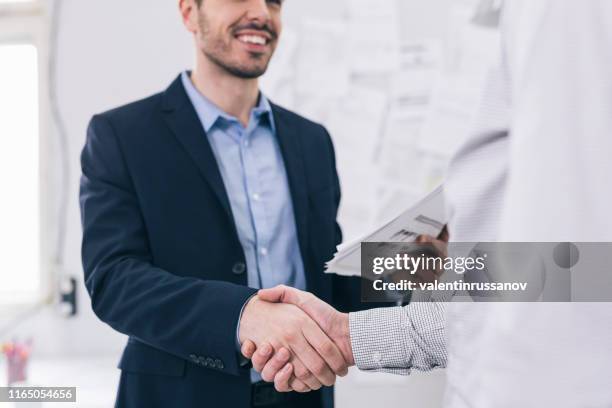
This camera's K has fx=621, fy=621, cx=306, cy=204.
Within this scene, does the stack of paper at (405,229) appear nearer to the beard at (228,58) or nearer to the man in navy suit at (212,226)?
the man in navy suit at (212,226)

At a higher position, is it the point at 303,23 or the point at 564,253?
the point at 303,23

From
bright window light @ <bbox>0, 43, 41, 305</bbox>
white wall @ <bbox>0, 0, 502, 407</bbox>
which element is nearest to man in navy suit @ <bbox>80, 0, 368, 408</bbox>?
white wall @ <bbox>0, 0, 502, 407</bbox>

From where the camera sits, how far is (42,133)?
1923mm

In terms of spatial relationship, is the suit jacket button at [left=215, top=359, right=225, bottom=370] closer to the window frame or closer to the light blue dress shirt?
the light blue dress shirt

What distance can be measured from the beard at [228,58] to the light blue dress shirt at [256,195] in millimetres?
77

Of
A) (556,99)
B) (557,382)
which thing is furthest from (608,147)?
(557,382)

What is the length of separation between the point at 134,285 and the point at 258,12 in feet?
2.18

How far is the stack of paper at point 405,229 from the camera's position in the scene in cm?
92

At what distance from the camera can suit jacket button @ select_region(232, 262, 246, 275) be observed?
3.79ft

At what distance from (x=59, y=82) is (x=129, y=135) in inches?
34.8

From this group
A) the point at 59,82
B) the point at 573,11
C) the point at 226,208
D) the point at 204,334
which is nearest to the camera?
the point at 573,11

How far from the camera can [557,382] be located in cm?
55

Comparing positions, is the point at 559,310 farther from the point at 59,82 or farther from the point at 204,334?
the point at 59,82

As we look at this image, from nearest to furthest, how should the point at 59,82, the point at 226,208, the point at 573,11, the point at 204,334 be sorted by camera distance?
the point at 573,11
the point at 204,334
the point at 226,208
the point at 59,82
